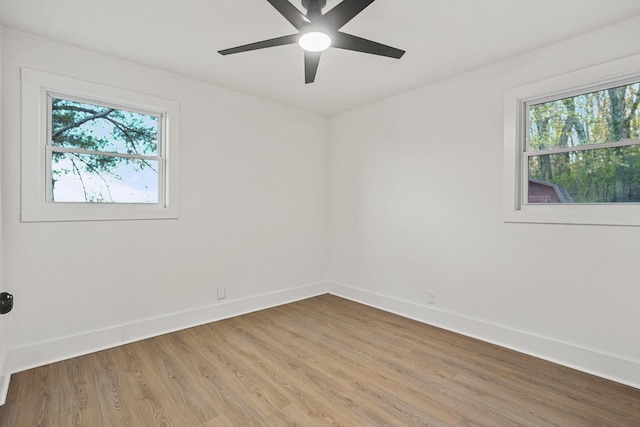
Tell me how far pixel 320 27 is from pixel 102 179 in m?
2.24

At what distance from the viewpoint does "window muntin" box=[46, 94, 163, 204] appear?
259 cm

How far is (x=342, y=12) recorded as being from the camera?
5.79 ft

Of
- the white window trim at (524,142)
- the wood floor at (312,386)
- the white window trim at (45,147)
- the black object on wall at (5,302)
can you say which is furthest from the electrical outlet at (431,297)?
the black object on wall at (5,302)

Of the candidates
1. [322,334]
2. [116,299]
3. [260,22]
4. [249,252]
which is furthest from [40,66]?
[322,334]

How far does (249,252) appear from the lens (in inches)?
145

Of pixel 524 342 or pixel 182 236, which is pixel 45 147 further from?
pixel 524 342

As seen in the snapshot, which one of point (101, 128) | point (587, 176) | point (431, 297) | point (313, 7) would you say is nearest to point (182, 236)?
point (101, 128)

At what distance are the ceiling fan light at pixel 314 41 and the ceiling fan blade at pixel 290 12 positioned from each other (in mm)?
70

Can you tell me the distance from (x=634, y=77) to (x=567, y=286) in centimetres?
154

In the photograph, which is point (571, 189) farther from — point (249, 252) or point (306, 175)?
point (249, 252)

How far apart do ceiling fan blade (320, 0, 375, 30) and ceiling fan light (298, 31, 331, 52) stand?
9 cm

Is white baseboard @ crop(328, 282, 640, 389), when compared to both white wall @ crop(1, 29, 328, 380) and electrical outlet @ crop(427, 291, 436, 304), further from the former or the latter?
white wall @ crop(1, 29, 328, 380)

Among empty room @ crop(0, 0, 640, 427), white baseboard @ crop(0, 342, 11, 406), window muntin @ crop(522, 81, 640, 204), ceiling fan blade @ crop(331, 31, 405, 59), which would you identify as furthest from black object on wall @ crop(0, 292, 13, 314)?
window muntin @ crop(522, 81, 640, 204)

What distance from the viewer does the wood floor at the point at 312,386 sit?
1.85 meters
